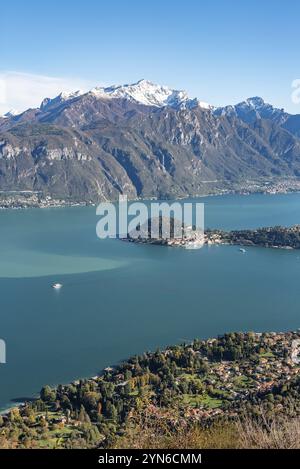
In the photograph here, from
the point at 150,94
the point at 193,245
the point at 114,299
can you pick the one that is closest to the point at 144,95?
the point at 150,94

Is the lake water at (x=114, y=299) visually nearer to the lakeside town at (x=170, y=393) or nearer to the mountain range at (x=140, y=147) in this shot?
the lakeside town at (x=170, y=393)

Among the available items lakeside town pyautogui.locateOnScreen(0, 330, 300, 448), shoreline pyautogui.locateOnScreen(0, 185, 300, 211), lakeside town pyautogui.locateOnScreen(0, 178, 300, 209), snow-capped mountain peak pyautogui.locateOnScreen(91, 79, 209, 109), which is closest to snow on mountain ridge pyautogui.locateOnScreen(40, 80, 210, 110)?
snow-capped mountain peak pyautogui.locateOnScreen(91, 79, 209, 109)

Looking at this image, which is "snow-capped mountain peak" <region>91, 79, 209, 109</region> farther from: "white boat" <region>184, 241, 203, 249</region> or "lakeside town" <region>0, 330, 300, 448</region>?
"lakeside town" <region>0, 330, 300, 448</region>

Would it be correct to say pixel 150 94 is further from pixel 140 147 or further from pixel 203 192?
pixel 203 192

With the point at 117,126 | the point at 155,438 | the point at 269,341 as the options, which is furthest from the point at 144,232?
the point at 117,126

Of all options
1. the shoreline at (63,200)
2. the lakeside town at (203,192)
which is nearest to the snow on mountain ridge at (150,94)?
the lakeside town at (203,192)
